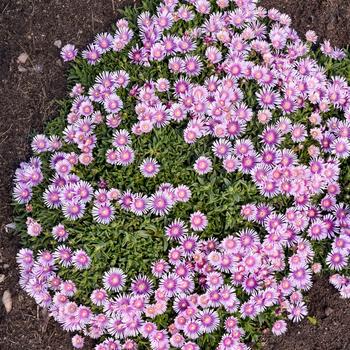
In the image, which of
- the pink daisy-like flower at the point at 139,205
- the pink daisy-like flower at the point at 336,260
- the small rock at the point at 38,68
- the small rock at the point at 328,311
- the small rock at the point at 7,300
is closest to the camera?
the pink daisy-like flower at the point at 139,205

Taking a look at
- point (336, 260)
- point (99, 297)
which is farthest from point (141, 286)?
point (336, 260)

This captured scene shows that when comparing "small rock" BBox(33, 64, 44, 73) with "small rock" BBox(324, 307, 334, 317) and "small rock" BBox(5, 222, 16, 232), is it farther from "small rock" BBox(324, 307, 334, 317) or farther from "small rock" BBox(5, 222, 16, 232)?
"small rock" BBox(324, 307, 334, 317)

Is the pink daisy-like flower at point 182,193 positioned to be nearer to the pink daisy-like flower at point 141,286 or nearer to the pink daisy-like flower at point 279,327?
the pink daisy-like flower at point 141,286

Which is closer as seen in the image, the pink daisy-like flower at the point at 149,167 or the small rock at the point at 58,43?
the pink daisy-like flower at the point at 149,167

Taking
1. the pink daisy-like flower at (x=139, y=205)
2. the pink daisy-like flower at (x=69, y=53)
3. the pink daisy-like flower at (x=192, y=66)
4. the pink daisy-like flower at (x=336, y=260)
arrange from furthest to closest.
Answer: the pink daisy-like flower at (x=69, y=53) < the pink daisy-like flower at (x=192, y=66) < the pink daisy-like flower at (x=336, y=260) < the pink daisy-like flower at (x=139, y=205)

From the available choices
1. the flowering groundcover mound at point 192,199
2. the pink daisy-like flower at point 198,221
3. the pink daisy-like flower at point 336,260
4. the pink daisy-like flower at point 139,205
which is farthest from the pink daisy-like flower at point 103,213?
the pink daisy-like flower at point 336,260
